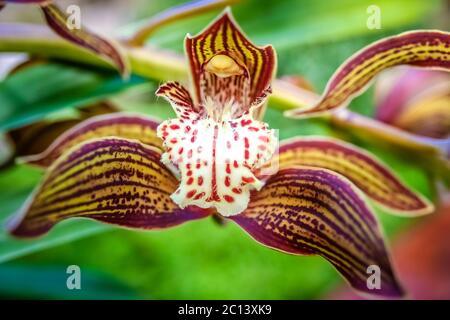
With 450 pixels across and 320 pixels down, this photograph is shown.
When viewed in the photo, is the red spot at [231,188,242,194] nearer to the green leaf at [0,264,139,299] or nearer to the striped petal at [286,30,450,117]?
the striped petal at [286,30,450,117]

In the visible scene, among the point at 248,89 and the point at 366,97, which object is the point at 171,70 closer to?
the point at 248,89

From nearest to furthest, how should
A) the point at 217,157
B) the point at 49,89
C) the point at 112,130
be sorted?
the point at 217,157 < the point at 112,130 < the point at 49,89

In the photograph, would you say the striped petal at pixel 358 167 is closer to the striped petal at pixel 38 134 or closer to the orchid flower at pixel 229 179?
the orchid flower at pixel 229 179

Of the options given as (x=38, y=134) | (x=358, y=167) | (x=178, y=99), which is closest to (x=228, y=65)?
(x=178, y=99)

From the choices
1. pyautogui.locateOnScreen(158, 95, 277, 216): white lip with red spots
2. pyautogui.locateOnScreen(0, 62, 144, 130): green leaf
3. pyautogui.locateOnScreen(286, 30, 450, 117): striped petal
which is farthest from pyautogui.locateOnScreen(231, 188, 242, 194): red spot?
pyautogui.locateOnScreen(0, 62, 144, 130): green leaf

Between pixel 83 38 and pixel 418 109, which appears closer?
pixel 83 38

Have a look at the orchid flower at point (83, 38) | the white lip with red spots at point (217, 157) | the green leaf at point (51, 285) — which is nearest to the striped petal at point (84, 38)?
the orchid flower at point (83, 38)

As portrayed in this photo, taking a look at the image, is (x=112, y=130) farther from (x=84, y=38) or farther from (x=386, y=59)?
(x=386, y=59)
